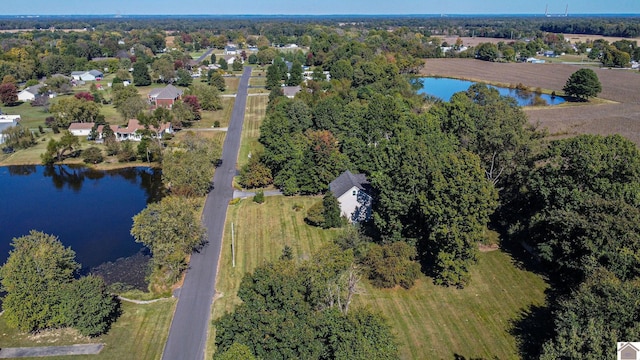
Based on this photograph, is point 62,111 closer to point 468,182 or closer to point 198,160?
point 198,160

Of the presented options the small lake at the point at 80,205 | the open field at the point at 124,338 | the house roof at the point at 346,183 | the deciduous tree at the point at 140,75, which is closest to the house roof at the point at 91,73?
the deciduous tree at the point at 140,75

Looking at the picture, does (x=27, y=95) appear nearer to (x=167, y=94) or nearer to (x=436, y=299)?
(x=167, y=94)

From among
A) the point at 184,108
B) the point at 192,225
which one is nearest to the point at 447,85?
the point at 184,108

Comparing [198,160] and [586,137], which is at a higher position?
[586,137]

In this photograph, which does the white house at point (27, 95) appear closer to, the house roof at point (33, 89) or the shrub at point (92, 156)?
the house roof at point (33, 89)

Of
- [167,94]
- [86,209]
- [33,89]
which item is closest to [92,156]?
[86,209]

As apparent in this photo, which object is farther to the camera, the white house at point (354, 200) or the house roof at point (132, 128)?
the house roof at point (132, 128)
